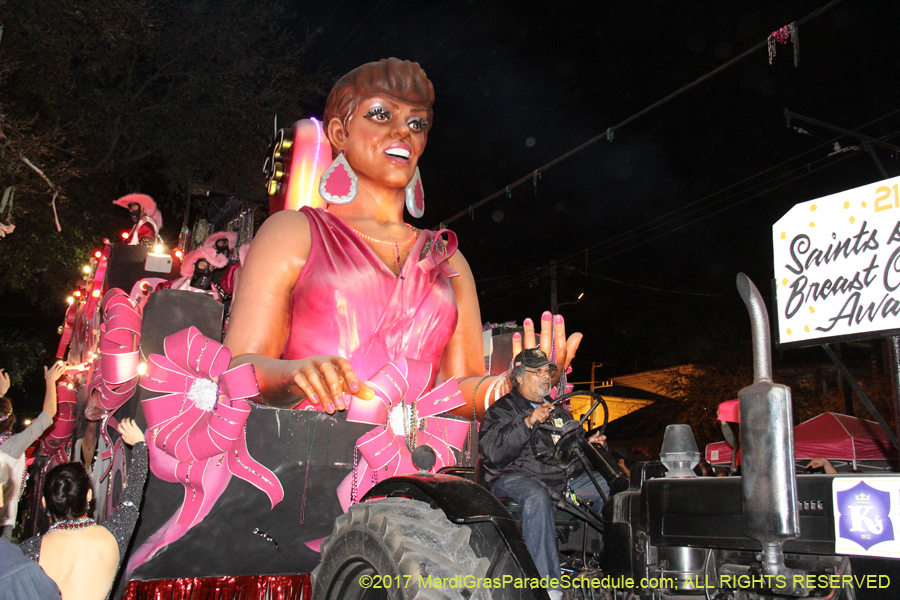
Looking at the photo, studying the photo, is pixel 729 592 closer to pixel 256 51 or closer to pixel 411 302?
pixel 411 302

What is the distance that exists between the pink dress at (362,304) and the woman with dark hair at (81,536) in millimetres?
960

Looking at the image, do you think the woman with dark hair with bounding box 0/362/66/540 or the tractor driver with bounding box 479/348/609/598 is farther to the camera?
the woman with dark hair with bounding box 0/362/66/540

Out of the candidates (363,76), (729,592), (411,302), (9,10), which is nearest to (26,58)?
(9,10)

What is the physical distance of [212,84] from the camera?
514 inches

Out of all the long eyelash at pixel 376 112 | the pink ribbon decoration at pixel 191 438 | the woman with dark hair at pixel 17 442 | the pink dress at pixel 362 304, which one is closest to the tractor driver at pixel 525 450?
the pink dress at pixel 362 304

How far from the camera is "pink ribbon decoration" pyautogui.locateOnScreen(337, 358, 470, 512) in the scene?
11.0 feet

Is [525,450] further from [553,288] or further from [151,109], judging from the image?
[553,288]

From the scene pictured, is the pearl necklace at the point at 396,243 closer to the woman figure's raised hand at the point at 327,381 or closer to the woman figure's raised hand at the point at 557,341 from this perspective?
the woman figure's raised hand at the point at 557,341

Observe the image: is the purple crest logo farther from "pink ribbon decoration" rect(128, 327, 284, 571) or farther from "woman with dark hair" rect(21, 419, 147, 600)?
"woman with dark hair" rect(21, 419, 147, 600)

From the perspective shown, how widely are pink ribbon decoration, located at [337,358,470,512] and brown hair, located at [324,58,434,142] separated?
170cm

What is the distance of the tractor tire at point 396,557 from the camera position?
2.38 m

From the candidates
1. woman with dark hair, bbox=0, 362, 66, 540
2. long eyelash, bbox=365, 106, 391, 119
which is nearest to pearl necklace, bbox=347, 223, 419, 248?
long eyelash, bbox=365, 106, 391, 119

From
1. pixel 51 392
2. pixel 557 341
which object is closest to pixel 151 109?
pixel 51 392

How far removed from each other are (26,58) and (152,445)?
1015cm
